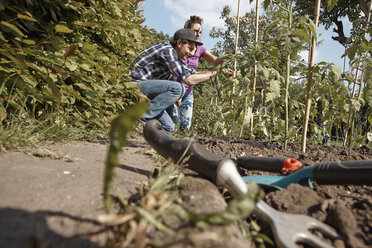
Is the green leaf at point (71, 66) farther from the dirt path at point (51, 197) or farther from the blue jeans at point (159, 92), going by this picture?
the blue jeans at point (159, 92)

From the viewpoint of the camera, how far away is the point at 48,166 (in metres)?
1.29

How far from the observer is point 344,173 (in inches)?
46.1

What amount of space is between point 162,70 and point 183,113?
1.07 metres

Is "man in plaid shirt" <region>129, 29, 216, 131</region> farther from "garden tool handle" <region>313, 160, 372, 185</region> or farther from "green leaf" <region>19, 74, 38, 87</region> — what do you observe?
"garden tool handle" <region>313, 160, 372, 185</region>

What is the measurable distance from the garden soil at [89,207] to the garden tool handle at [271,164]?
0.98ft

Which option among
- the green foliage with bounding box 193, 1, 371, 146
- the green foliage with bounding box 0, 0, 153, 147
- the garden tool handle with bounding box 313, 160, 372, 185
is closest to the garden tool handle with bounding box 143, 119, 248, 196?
the garden tool handle with bounding box 313, 160, 372, 185

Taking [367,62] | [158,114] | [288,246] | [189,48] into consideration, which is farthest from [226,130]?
[288,246]

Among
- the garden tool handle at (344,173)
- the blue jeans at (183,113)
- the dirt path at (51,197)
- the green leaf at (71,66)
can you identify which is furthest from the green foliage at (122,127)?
the blue jeans at (183,113)

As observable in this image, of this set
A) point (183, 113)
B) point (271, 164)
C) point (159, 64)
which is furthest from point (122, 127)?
point (183, 113)

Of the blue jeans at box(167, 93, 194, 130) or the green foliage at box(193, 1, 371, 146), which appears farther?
the blue jeans at box(167, 93, 194, 130)

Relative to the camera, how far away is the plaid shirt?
11.8ft

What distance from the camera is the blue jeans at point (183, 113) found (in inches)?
173

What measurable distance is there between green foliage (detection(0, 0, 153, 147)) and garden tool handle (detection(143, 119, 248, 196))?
876 mm

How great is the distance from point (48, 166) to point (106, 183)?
84cm
